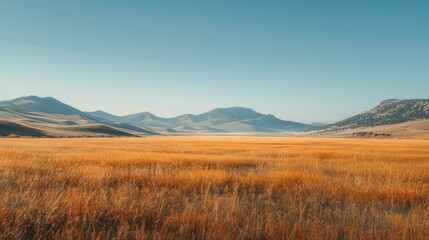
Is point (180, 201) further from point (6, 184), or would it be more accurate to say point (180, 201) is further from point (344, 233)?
point (6, 184)

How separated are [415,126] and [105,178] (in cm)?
22226

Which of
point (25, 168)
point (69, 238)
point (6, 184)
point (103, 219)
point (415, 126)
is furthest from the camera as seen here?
point (415, 126)

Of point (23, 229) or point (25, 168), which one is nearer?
point (23, 229)

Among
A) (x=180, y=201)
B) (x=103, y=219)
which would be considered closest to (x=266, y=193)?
(x=180, y=201)

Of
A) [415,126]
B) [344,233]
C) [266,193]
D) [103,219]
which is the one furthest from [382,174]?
[415,126]

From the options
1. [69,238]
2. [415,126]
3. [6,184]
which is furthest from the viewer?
[415,126]

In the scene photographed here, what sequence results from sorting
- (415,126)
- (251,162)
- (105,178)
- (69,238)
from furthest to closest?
(415,126) → (251,162) → (105,178) → (69,238)

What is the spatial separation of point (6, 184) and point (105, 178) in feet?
7.72

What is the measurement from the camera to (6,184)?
7484mm

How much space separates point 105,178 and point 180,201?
132 inches

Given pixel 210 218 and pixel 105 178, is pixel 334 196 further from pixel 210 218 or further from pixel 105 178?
pixel 105 178

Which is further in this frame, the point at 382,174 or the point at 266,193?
the point at 382,174

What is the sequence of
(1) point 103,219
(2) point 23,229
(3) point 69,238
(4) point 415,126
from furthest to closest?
(4) point 415,126 → (1) point 103,219 → (2) point 23,229 → (3) point 69,238

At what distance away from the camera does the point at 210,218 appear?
16.4 feet
